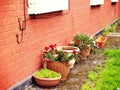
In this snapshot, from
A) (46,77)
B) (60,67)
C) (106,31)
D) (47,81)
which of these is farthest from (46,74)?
(106,31)

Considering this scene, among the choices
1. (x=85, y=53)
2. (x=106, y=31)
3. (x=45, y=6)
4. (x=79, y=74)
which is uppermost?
(x=45, y=6)

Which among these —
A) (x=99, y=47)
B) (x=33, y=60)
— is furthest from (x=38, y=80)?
(x=99, y=47)

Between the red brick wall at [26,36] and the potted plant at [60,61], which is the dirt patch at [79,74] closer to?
the potted plant at [60,61]

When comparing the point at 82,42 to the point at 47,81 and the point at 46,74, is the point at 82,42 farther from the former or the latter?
the point at 47,81

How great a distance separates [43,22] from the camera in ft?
24.1

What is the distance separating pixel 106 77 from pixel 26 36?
72.8 inches

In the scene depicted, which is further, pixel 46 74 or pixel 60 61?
pixel 60 61

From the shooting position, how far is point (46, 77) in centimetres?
661

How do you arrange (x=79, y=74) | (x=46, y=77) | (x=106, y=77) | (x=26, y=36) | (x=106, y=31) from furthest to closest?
(x=106, y=31) → (x=79, y=74) → (x=106, y=77) → (x=46, y=77) → (x=26, y=36)

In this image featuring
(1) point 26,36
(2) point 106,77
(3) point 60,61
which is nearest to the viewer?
(1) point 26,36

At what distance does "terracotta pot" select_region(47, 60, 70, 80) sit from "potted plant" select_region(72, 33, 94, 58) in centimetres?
213

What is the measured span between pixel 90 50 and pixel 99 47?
1.20m

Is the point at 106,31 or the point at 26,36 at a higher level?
the point at 26,36

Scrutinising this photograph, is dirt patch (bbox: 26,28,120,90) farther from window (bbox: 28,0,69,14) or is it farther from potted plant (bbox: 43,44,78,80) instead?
window (bbox: 28,0,69,14)
